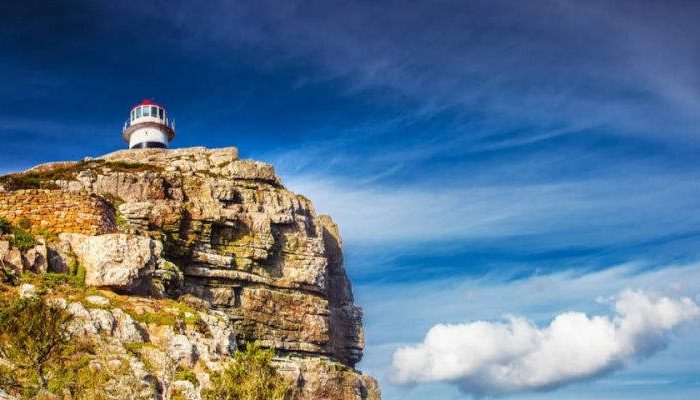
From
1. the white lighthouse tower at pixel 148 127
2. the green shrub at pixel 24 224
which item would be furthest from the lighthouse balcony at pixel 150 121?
the green shrub at pixel 24 224

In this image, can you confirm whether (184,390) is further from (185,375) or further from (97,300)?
(97,300)

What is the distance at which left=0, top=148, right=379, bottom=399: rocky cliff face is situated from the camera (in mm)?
65625

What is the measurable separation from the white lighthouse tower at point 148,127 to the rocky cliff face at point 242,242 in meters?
11.2

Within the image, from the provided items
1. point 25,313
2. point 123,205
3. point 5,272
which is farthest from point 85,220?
point 123,205

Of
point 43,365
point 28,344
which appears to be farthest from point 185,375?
point 28,344

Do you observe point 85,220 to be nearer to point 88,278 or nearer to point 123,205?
point 88,278

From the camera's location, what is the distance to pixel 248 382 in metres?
26.7

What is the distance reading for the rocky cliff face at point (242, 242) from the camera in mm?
65625

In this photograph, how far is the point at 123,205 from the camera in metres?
62.8

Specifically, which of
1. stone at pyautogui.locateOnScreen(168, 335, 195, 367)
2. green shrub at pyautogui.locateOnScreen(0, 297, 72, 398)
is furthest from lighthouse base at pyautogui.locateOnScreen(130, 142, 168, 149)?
green shrub at pyautogui.locateOnScreen(0, 297, 72, 398)

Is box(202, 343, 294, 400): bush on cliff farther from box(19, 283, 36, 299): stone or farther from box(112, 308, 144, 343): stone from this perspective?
box(19, 283, 36, 299): stone

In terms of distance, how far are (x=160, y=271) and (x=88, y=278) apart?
8415 mm

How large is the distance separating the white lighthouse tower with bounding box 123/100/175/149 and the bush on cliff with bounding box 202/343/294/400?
71.7 metres

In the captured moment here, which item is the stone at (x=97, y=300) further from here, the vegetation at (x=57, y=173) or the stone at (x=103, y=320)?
the vegetation at (x=57, y=173)
